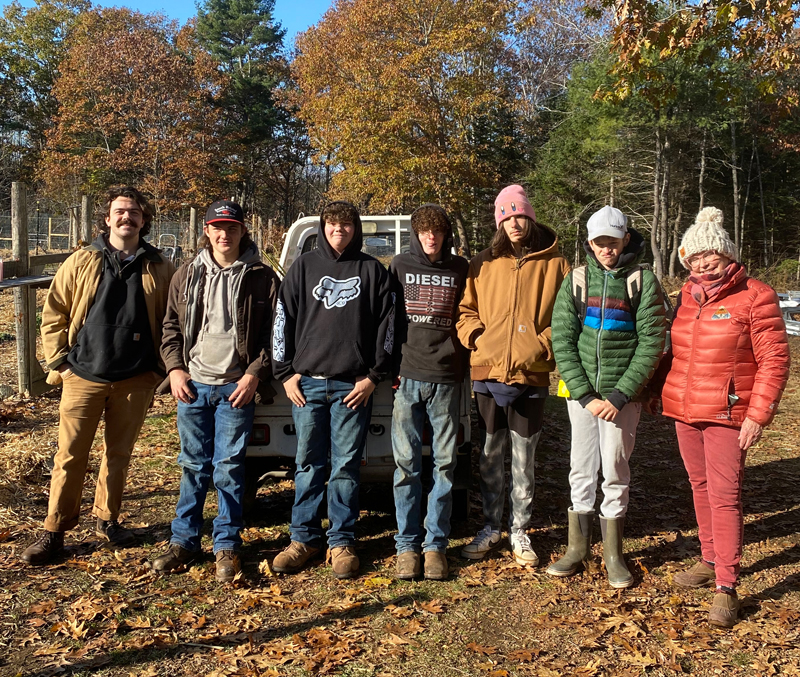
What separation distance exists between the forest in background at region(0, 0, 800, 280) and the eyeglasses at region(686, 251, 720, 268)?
662 cm

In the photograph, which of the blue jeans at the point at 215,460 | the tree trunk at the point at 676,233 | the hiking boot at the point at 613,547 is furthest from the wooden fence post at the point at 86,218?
the tree trunk at the point at 676,233

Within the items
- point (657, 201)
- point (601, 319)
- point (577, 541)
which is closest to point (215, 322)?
point (601, 319)

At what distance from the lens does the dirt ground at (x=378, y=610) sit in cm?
325

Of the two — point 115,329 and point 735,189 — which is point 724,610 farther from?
point 735,189

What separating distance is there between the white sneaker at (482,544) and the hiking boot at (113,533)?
7.10 feet

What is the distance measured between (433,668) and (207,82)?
39.9 meters

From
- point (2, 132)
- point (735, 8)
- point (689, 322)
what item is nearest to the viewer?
point (689, 322)

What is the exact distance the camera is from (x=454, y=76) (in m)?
25.7

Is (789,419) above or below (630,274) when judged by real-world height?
below

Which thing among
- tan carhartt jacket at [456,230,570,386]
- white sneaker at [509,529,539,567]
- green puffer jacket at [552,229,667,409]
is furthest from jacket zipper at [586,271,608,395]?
white sneaker at [509,529,539,567]

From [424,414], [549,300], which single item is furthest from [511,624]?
[549,300]

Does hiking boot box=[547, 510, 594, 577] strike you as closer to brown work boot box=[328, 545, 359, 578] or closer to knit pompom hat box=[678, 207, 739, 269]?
brown work boot box=[328, 545, 359, 578]

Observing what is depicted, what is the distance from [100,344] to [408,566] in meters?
2.29

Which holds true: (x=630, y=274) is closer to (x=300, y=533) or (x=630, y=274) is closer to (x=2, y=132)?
(x=300, y=533)
